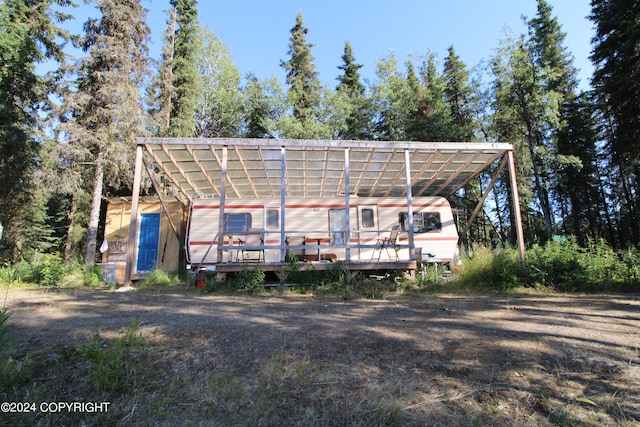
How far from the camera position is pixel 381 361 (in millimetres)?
3355

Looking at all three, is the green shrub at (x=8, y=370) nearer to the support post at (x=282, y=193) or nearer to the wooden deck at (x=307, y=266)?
the wooden deck at (x=307, y=266)

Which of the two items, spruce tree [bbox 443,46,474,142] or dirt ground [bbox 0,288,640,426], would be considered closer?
dirt ground [bbox 0,288,640,426]

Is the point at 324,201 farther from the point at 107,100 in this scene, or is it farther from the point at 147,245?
the point at 107,100

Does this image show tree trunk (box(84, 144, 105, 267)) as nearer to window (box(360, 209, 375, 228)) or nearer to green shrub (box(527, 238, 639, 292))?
window (box(360, 209, 375, 228))

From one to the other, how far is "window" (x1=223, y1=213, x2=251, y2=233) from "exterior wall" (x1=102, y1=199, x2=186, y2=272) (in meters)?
3.43

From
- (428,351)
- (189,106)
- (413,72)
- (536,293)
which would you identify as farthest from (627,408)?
(413,72)

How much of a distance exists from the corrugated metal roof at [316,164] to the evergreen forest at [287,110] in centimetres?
317

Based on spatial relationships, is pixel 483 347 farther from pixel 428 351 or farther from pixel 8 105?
pixel 8 105

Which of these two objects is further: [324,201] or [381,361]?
[324,201]

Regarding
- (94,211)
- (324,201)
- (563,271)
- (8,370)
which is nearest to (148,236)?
(94,211)

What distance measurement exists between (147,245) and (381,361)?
44.6ft

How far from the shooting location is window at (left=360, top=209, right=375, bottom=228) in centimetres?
1209

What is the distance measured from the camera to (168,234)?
14.6 meters

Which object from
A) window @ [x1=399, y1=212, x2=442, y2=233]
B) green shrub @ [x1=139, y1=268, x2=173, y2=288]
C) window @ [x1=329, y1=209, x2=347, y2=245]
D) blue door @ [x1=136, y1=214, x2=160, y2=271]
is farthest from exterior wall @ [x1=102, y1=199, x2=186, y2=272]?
window @ [x1=399, y1=212, x2=442, y2=233]
